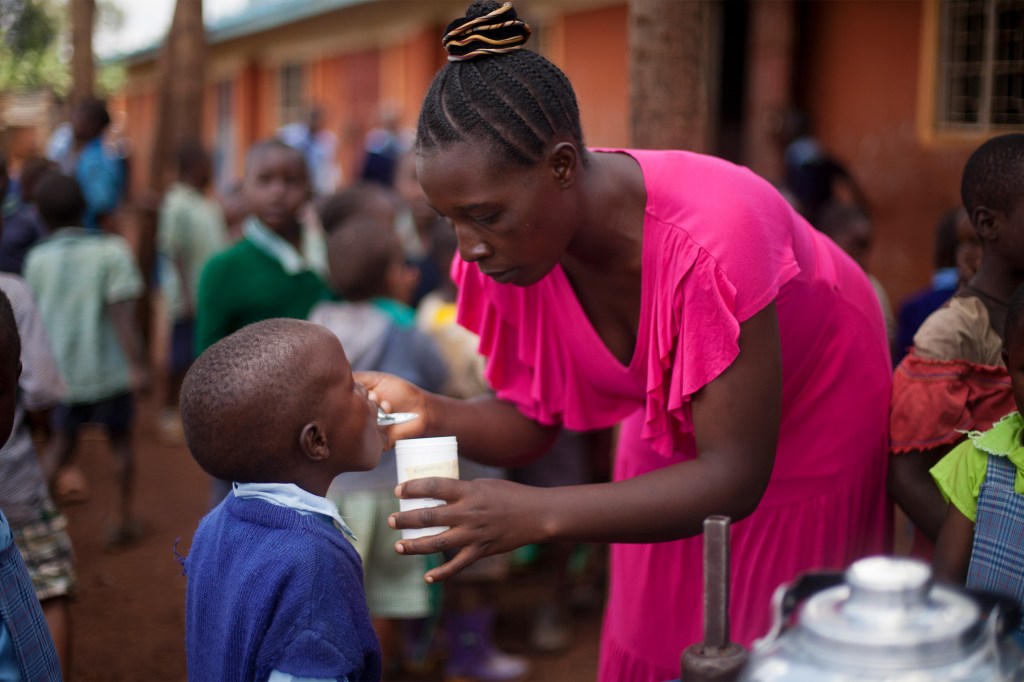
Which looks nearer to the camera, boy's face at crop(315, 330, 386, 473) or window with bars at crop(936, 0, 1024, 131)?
boy's face at crop(315, 330, 386, 473)

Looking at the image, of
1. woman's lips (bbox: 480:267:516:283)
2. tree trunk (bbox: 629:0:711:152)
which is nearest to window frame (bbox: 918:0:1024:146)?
tree trunk (bbox: 629:0:711:152)

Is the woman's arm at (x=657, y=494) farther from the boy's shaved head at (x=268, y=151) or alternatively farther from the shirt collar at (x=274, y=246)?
the boy's shaved head at (x=268, y=151)

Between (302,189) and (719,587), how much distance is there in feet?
12.2

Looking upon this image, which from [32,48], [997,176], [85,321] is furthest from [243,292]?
[32,48]

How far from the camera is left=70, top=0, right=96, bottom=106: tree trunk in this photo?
357 inches

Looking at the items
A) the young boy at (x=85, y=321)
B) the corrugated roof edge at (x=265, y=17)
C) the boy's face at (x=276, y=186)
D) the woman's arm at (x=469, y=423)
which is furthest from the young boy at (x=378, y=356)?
the corrugated roof edge at (x=265, y=17)

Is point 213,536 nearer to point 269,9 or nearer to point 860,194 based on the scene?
point 860,194

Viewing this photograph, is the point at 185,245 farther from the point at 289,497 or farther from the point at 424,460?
the point at 424,460

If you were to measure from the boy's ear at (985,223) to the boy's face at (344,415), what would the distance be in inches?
54.1

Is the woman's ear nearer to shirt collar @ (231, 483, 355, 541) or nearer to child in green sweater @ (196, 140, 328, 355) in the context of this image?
shirt collar @ (231, 483, 355, 541)

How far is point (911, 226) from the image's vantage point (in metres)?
8.46

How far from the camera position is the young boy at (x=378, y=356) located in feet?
11.9

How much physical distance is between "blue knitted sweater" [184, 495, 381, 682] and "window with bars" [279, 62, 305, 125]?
18568 millimetres

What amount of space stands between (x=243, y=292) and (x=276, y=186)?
547 mm
